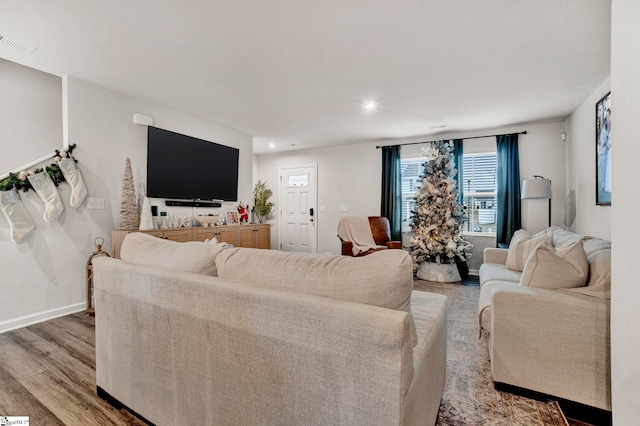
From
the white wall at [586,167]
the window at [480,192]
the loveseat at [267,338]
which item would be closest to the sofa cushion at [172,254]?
the loveseat at [267,338]

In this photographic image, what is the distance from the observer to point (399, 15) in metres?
2.07

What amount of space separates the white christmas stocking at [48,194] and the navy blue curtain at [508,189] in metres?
5.68

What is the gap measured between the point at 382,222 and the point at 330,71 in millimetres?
2881

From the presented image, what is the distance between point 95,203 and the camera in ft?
10.6

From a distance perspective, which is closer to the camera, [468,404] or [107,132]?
[468,404]

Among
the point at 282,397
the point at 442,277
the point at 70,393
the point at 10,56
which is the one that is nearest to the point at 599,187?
the point at 442,277

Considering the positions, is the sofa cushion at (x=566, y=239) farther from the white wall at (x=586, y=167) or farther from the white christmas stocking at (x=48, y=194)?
→ the white christmas stocking at (x=48, y=194)

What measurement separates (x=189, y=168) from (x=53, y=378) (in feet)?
9.53

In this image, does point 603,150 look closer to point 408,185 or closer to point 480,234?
point 480,234

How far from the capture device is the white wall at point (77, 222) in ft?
9.03

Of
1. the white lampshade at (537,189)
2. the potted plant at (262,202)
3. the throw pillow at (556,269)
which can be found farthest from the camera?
the potted plant at (262,202)

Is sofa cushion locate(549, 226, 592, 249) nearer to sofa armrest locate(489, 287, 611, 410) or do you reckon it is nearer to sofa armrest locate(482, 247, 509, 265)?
sofa armrest locate(482, 247, 509, 265)

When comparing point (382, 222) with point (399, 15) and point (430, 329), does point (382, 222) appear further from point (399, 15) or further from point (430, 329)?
point (430, 329)

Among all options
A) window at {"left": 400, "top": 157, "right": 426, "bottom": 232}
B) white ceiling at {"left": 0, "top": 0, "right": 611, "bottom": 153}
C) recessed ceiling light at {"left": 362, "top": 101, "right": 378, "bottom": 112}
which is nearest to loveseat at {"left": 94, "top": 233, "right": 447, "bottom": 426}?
white ceiling at {"left": 0, "top": 0, "right": 611, "bottom": 153}
